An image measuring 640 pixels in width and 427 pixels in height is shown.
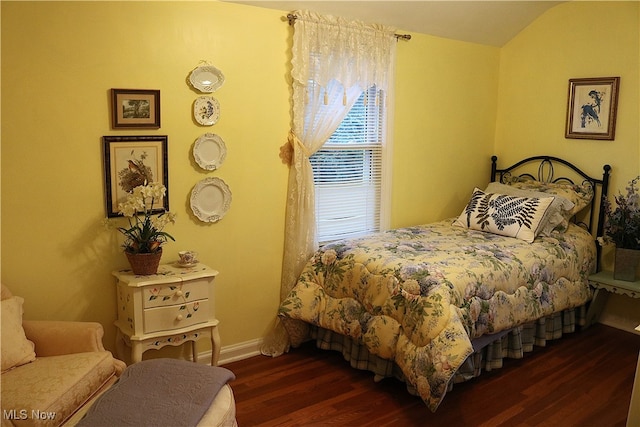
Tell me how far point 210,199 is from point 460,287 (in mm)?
1504

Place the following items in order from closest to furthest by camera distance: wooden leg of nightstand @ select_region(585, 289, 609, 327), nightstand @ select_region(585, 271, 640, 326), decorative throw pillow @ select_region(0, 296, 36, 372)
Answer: decorative throw pillow @ select_region(0, 296, 36, 372) < nightstand @ select_region(585, 271, 640, 326) < wooden leg of nightstand @ select_region(585, 289, 609, 327)

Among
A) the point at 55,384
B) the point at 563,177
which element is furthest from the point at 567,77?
the point at 55,384

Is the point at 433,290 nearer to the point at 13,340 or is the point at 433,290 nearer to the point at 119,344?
the point at 119,344

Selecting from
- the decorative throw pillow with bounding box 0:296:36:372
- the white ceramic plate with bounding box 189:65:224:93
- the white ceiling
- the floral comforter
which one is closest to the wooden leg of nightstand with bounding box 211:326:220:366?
the floral comforter

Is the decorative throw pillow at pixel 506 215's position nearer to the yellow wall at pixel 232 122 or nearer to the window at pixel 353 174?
the yellow wall at pixel 232 122

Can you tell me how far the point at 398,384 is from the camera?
3.11 m

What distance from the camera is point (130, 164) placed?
2.89 metres

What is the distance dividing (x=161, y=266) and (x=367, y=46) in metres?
1.97

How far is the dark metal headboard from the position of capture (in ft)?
13.3

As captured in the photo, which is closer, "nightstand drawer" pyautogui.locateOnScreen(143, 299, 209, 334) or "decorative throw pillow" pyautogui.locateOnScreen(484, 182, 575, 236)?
"nightstand drawer" pyautogui.locateOnScreen(143, 299, 209, 334)

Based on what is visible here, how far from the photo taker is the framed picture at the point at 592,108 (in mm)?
3994

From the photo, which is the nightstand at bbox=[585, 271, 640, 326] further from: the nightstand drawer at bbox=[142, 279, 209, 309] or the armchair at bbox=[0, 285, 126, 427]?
the armchair at bbox=[0, 285, 126, 427]

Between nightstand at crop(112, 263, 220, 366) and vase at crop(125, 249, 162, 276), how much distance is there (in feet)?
0.10

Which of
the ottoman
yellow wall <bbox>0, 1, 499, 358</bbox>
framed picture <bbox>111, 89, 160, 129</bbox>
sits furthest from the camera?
framed picture <bbox>111, 89, 160, 129</bbox>
